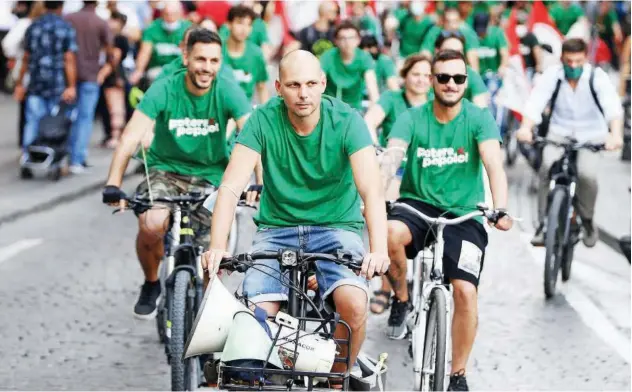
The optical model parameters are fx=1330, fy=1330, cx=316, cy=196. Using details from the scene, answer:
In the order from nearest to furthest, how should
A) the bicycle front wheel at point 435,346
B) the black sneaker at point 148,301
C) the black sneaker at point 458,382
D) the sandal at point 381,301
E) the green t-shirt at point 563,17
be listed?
1. the bicycle front wheel at point 435,346
2. the black sneaker at point 458,382
3. the black sneaker at point 148,301
4. the sandal at point 381,301
5. the green t-shirt at point 563,17

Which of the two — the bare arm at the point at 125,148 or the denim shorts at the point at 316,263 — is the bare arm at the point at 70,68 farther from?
the denim shorts at the point at 316,263

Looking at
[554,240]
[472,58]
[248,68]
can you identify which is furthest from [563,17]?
[554,240]

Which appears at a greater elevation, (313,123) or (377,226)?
(313,123)

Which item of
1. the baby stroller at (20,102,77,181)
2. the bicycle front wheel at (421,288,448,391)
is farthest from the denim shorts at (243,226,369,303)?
the baby stroller at (20,102,77,181)

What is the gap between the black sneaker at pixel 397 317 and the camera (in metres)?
8.15

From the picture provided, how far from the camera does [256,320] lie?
486 cm

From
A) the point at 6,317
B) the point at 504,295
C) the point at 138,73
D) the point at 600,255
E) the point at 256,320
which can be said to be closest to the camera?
the point at 256,320

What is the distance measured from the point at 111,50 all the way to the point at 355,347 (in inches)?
461

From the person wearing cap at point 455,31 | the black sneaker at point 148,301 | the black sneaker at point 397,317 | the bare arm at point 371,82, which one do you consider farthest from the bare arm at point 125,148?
the person wearing cap at point 455,31

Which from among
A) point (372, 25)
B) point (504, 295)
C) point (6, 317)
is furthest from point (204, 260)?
point (372, 25)

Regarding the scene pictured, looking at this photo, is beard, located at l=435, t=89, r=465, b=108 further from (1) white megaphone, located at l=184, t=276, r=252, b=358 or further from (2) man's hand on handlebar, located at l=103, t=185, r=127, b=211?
(1) white megaphone, located at l=184, t=276, r=252, b=358

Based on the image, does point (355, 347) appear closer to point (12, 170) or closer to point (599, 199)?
point (599, 199)

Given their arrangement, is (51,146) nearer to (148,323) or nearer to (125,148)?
(148,323)

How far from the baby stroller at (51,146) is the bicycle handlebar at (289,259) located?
9.99m
